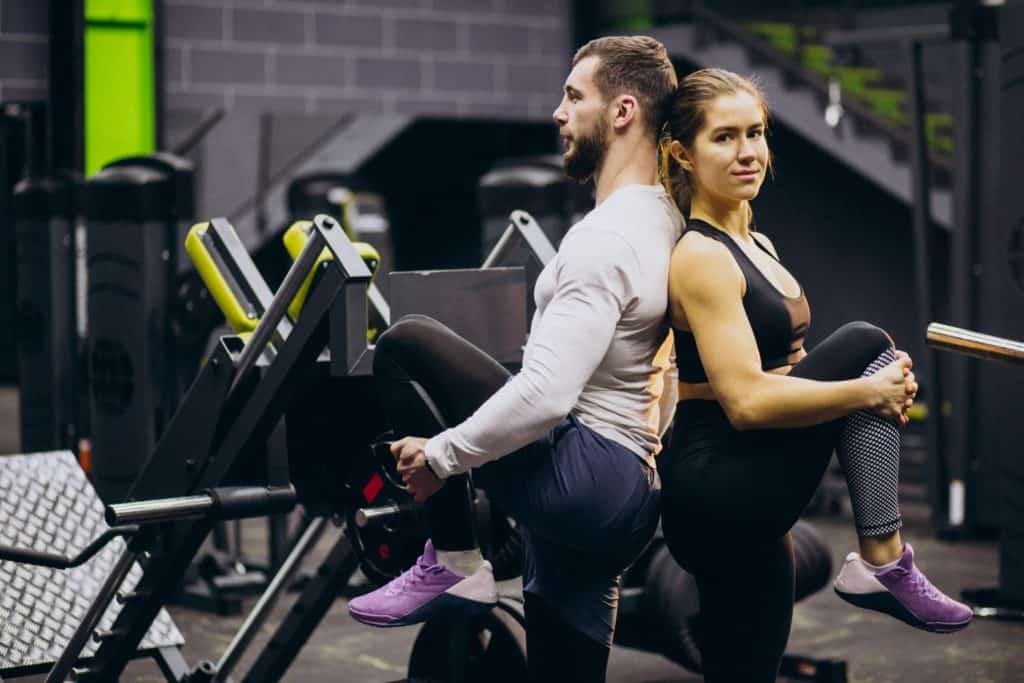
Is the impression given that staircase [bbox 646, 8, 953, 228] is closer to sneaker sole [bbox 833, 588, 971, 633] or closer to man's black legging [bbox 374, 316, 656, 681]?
sneaker sole [bbox 833, 588, 971, 633]

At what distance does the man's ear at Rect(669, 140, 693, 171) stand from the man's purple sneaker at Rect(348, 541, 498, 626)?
0.73 meters

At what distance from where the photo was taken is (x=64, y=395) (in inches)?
236

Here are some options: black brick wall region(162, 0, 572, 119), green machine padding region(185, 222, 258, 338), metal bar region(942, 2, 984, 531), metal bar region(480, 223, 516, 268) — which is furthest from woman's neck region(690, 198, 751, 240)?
black brick wall region(162, 0, 572, 119)

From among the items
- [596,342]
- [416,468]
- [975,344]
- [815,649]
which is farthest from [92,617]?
[815,649]

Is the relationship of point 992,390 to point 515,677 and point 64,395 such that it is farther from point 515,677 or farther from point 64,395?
point 64,395

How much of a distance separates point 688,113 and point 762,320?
333 millimetres

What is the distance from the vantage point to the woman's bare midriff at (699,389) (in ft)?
8.07

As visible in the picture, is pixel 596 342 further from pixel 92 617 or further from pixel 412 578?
pixel 92 617

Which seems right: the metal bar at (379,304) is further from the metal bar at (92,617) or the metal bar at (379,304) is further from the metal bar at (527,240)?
the metal bar at (92,617)

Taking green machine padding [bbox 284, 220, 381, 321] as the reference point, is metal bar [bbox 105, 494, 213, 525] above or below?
below

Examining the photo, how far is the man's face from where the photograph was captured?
96.7 inches

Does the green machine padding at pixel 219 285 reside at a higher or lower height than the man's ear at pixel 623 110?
lower

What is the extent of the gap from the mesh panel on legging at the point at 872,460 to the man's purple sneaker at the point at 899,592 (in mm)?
70

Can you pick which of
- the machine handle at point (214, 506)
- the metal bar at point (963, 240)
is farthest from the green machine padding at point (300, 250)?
the metal bar at point (963, 240)
